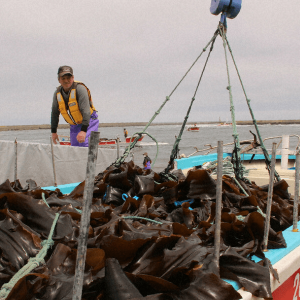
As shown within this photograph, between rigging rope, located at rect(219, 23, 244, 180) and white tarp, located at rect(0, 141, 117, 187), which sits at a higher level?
rigging rope, located at rect(219, 23, 244, 180)

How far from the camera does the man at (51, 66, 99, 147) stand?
376 centimetres

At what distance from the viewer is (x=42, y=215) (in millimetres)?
1718

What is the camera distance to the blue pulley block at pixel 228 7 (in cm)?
304

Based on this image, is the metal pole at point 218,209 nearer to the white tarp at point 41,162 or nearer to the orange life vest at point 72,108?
the orange life vest at point 72,108

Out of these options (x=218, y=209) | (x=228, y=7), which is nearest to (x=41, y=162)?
(x=228, y=7)

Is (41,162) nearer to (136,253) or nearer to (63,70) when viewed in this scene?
(63,70)

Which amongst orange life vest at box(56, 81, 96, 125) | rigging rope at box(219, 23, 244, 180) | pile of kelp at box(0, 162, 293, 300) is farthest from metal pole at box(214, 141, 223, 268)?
orange life vest at box(56, 81, 96, 125)

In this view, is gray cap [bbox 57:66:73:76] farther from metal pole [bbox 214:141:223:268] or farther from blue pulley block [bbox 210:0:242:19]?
metal pole [bbox 214:141:223:268]

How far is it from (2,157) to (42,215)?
4.65 m

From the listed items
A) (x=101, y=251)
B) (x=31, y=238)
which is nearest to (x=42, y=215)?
(x=31, y=238)

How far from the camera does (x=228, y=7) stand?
308cm

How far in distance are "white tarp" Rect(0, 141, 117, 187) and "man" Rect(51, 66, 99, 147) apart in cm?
135

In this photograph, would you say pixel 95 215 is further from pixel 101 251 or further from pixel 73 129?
pixel 73 129

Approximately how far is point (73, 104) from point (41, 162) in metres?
2.38
